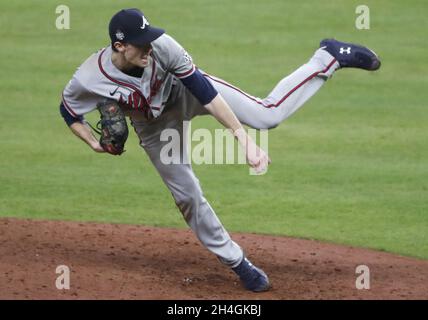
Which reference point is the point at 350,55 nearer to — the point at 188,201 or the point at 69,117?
the point at 188,201

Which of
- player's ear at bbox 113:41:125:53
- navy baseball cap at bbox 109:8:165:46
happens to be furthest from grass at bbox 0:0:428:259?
navy baseball cap at bbox 109:8:165:46

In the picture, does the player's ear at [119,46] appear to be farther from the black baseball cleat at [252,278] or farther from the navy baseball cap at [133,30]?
the black baseball cleat at [252,278]

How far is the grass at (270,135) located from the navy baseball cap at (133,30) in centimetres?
307

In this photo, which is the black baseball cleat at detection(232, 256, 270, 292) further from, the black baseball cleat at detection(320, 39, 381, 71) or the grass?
the grass

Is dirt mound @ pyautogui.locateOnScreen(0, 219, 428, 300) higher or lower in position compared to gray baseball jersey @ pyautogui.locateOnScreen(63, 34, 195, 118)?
lower

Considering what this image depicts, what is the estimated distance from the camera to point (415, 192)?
9961 millimetres

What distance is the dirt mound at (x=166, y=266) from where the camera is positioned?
681cm

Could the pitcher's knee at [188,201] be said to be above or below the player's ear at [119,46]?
below

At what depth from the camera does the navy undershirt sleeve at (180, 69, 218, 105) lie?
6.34m

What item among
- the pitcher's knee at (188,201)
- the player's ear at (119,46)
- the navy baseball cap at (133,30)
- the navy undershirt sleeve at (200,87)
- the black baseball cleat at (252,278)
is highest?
the navy baseball cap at (133,30)

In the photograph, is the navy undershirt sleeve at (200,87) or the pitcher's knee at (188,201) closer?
the navy undershirt sleeve at (200,87)

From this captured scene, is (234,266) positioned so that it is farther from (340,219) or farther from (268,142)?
(268,142)

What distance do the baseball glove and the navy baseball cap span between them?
42 centimetres

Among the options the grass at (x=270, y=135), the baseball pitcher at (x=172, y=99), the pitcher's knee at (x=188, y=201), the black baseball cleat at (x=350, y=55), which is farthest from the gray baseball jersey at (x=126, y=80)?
the grass at (x=270, y=135)
